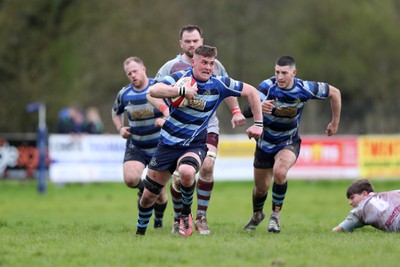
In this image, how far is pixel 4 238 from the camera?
32.1 feet

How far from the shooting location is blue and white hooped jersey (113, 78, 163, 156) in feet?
40.0

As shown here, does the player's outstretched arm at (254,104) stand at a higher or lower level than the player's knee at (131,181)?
higher

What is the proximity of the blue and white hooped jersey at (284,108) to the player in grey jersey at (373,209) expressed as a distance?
1210mm

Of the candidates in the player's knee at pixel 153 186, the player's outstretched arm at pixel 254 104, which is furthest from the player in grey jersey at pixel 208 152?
the player's knee at pixel 153 186

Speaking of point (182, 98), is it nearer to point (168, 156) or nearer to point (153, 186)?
point (168, 156)

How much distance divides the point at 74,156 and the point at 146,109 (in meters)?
12.8

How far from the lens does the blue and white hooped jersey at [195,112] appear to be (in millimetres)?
9961

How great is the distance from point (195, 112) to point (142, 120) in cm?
236

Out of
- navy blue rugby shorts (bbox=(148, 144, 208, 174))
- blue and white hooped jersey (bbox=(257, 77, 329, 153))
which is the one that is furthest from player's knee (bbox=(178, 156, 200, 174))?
blue and white hooped jersey (bbox=(257, 77, 329, 153))

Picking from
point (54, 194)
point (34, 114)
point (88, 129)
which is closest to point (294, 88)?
point (54, 194)

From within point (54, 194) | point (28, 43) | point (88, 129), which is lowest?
point (54, 194)

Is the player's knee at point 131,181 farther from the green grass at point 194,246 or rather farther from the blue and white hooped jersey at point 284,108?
the blue and white hooped jersey at point 284,108

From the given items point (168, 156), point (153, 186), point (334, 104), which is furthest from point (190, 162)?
point (334, 104)

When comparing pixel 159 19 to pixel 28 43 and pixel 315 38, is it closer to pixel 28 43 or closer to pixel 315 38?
pixel 28 43
